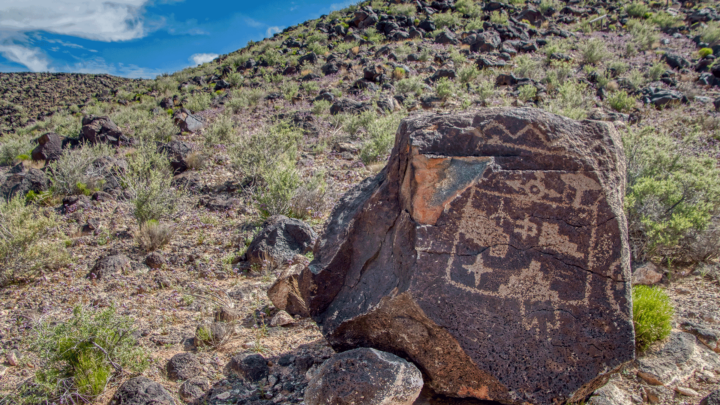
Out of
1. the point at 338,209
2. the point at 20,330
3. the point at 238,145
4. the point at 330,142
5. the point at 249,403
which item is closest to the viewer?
the point at 249,403

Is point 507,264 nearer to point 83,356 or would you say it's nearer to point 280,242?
point 83,356

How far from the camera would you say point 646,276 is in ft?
13.4

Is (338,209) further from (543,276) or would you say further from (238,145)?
(238,145)

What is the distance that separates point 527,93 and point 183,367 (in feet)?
36.2

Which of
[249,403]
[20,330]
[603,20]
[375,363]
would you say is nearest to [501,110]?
[375,363]

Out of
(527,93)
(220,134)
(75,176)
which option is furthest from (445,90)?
(75,176)

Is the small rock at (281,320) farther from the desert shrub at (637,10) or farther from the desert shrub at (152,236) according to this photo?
the desert shrub at (637,10)

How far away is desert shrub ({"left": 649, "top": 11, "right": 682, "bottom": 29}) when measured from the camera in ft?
61.9

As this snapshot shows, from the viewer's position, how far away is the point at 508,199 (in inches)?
101

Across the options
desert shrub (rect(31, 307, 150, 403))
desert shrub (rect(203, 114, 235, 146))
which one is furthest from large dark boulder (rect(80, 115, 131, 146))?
desert shrub (rect(31, 307, 150, 403))

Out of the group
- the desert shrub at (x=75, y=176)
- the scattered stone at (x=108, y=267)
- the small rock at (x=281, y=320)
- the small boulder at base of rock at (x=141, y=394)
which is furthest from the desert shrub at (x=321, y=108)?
the small boulder at base of rock at (x=141, y=394)

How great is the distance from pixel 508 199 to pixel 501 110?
66 cm

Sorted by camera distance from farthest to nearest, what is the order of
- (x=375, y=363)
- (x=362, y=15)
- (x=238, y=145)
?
(x=362, y=15)
(x=238, y=145)
(x=375, y=363)

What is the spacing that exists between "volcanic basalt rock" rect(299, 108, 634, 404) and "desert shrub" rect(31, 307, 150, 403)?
1775 millimetres
